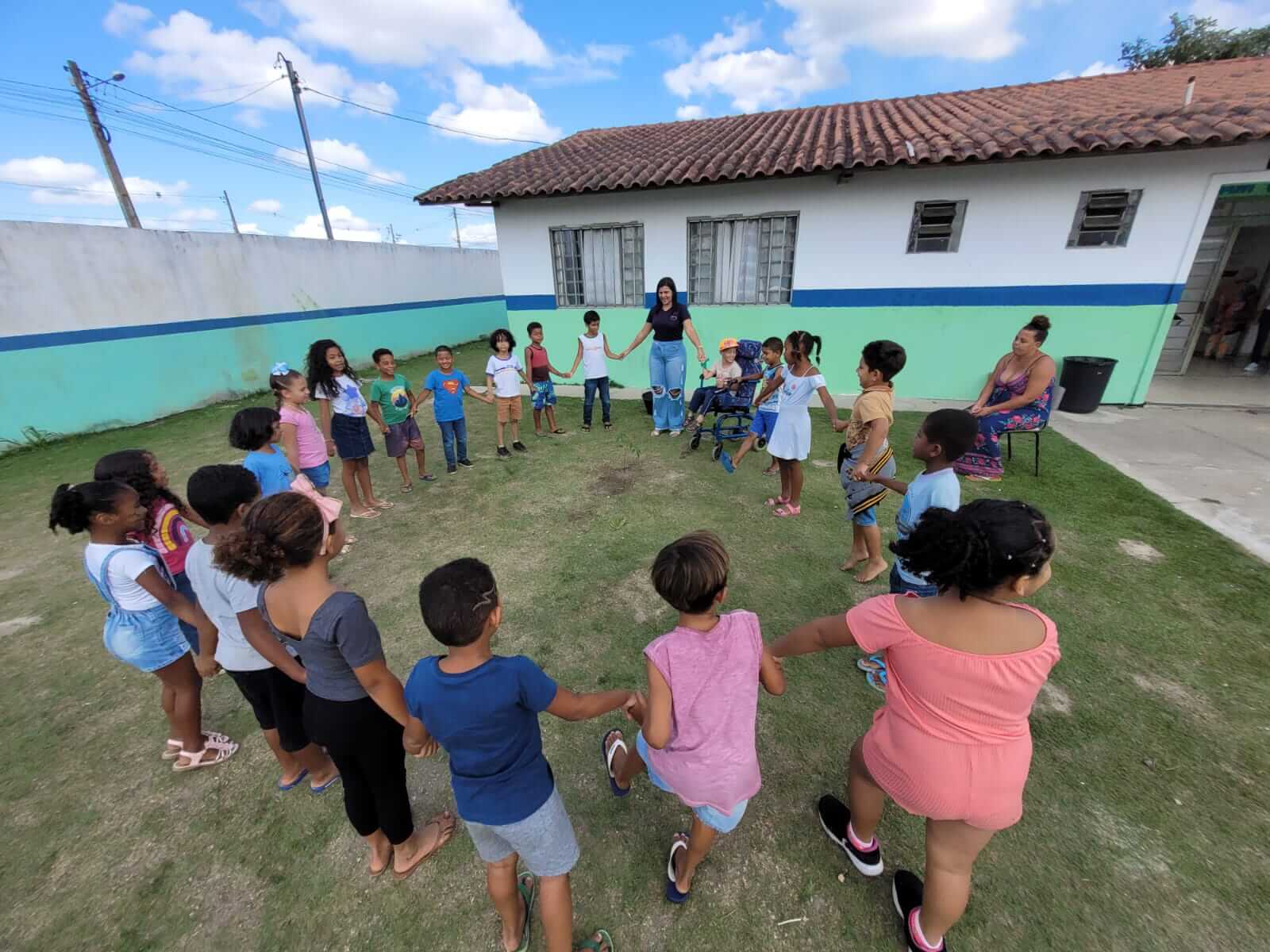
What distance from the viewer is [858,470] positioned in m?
2.96

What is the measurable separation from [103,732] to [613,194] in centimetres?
835

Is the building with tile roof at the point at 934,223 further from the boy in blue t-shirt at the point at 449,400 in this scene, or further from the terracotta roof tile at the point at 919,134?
the boy in blue t-shirt at the point at 449,400

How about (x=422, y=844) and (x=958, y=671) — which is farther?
(x=422, y=844)

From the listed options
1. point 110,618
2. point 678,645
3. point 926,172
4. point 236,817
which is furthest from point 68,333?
point 926,172

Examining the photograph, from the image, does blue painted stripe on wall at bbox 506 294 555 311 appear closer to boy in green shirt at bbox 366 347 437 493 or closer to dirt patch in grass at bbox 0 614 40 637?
boy in green shirt at bbox 366 347 437 493

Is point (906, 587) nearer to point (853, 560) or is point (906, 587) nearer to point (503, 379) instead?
point (853, 560)

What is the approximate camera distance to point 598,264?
877cm

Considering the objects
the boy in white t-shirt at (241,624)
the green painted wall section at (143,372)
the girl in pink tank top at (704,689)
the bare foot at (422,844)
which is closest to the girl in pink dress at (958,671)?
the girl in pink tank top at (704,689)

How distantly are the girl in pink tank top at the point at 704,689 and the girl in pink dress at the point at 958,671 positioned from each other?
195mm

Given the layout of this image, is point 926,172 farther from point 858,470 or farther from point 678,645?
point 678,645

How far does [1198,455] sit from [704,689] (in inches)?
275

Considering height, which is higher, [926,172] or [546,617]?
[926,172]

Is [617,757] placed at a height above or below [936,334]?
below

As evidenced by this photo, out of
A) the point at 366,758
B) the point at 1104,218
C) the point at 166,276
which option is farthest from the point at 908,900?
the point at 166,276
